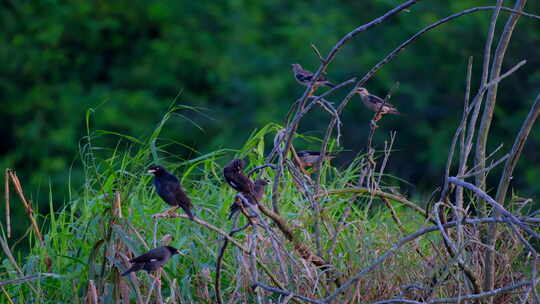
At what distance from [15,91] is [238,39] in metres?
5.53

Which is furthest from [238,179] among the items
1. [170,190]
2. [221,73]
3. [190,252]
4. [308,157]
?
[221,73]

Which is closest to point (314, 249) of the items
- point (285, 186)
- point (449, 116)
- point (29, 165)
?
point (285, 186)

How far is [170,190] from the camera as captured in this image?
4223 millimetres

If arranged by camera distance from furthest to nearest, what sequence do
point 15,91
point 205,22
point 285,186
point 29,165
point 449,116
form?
1. point 205,22
2. point 15,91
3. point 29,165
4. point 449,116
5. point 285,186

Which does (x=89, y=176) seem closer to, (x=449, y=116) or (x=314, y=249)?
(x=314, y=249)

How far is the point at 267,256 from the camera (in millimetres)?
4078

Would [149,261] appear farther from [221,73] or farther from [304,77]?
[221,73]

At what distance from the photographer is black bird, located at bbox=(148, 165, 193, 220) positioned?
4105 mm

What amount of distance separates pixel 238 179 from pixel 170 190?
0.37m

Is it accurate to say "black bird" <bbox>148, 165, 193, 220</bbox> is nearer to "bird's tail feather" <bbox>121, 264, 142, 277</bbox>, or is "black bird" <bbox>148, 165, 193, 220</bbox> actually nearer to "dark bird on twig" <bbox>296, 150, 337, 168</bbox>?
"bird's tail feather" <bbox>121, 264, 142, 277</bbox>

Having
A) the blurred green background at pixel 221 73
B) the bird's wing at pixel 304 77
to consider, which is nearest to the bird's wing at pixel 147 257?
the bird's wing at pixel 304 77

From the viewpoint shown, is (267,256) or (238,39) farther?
(238,39)

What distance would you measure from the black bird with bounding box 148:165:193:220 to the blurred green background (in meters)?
10.6

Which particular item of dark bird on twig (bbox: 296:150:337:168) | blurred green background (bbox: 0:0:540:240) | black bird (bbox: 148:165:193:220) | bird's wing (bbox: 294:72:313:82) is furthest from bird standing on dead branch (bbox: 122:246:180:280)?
blurred green background (bbox: 0:0:540:240)
